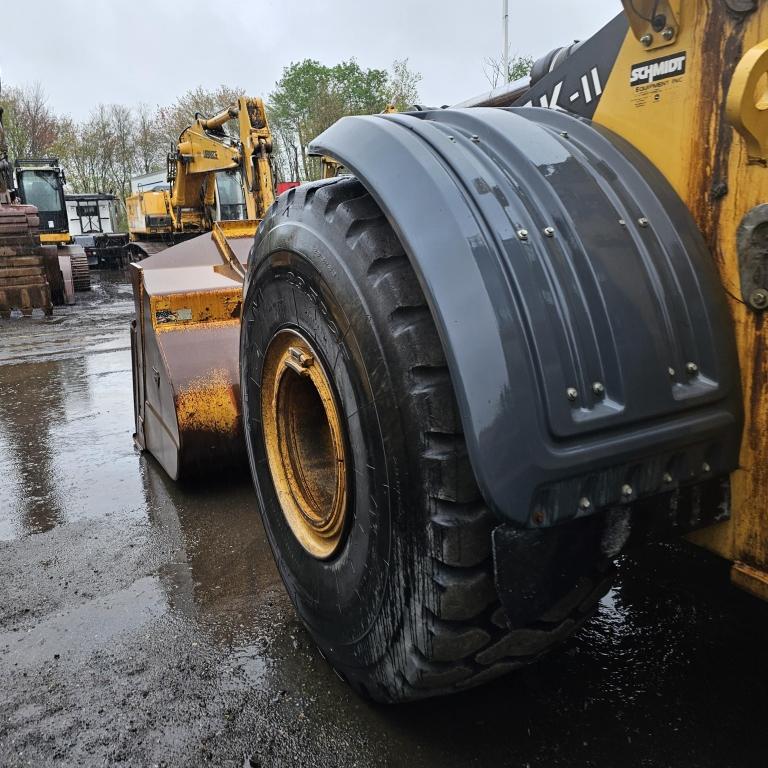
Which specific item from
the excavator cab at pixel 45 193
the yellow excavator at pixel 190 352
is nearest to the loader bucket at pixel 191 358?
the yellow excavator at pixel 190 352

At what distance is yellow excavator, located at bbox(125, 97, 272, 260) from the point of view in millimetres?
11516

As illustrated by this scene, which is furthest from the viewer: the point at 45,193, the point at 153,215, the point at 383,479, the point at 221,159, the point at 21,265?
the point at 153,215

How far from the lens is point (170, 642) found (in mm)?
2451

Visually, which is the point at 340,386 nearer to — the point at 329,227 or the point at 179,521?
the point at 329,227

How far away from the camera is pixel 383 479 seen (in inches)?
61.3

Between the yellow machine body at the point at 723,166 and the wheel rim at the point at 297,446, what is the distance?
1.00m

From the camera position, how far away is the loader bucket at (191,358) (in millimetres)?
3633

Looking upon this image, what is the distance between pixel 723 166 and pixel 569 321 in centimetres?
41

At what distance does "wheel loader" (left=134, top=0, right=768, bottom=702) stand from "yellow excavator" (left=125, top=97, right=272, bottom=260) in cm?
811

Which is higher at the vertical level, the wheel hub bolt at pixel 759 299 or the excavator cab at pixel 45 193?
the excavator cab at pixel 45 193

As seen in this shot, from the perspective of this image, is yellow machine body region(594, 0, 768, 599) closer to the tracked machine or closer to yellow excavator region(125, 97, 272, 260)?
yellow excavator region(125, 97, 272, 260)

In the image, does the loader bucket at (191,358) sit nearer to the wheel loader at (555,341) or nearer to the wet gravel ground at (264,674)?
the wet gravel ground at (264,674)

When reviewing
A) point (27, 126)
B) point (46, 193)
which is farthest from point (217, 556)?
point (27, 126)

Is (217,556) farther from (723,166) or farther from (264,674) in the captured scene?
(723,166)
